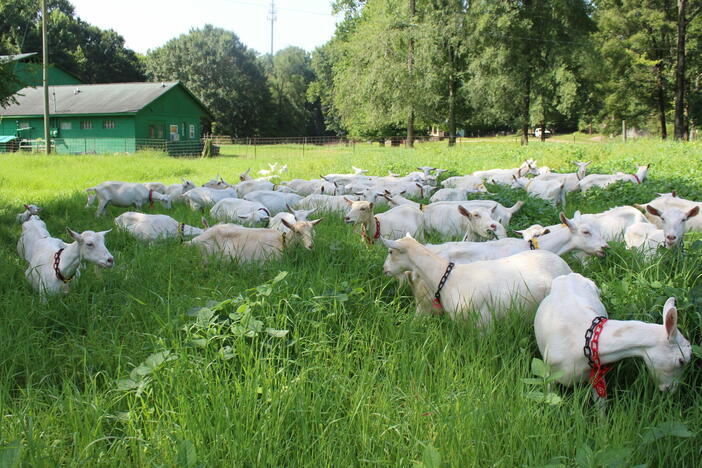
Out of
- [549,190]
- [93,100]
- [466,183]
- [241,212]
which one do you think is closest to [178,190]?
[241,212]

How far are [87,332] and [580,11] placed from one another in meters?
37.7

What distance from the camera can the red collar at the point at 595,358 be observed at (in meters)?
3.06

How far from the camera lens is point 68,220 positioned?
919 centimetres

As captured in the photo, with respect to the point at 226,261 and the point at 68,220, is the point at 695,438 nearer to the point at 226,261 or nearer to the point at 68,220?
the point at 226,261

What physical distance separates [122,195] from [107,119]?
2939 centimetres

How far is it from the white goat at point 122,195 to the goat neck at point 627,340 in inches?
380

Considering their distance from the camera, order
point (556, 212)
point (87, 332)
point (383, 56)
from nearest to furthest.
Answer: point (87, 332)
point (556, 212)
point (383, 56)

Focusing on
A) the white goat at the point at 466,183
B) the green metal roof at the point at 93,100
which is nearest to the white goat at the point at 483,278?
the white goat at the point at 466,183

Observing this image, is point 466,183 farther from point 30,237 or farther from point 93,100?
point 93,100

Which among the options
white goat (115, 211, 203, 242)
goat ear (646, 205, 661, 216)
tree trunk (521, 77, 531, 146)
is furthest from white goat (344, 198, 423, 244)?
tree trunk (521, 77, 531, 146)

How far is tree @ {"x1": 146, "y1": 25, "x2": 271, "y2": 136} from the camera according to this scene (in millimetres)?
59344

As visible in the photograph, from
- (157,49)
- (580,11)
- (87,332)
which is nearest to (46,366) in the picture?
(87,332)

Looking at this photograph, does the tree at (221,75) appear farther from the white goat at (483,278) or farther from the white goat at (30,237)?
the white goat at (483,278)

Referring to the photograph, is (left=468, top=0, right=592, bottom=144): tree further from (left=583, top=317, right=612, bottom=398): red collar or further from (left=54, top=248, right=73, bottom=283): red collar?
(left=583, top=317, right=612, bottom=398): red collar
